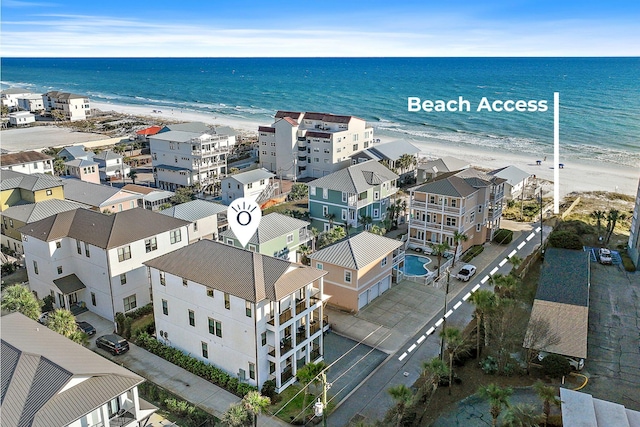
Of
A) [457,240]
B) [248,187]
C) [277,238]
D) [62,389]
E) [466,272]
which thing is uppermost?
[248,187]

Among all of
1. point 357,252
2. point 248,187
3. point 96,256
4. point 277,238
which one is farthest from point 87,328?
point 248,187

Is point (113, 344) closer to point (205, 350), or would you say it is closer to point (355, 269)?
point (205, 350)

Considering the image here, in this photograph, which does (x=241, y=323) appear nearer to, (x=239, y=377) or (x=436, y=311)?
(x=239, y=377)

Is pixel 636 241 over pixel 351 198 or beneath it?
beneath

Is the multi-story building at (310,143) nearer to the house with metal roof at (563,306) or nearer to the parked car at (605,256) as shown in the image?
the parked car at (605,256)

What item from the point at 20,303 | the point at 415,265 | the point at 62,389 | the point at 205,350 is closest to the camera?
the point at 62,389

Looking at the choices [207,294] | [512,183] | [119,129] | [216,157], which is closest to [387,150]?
[512,183]

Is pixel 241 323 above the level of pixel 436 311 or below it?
above
